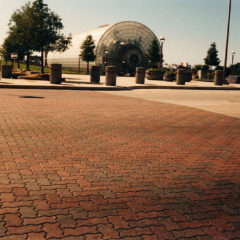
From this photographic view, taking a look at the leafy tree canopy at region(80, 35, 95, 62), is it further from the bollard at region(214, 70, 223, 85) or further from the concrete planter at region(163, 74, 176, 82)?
the bollard at region(214, 70, 223, 85)

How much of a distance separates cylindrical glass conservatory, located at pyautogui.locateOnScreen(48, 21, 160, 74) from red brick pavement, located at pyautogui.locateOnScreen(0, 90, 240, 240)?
49145 millimetres

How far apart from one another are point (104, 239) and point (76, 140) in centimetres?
394

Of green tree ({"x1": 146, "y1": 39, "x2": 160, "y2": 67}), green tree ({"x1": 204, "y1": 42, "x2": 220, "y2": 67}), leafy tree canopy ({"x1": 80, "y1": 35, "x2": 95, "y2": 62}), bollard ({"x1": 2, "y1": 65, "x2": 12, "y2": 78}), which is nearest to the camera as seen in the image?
bollard ({"x1": 2, "y1": 65, "x2": 12, "y2": 78})

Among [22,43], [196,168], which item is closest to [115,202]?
[196,168]

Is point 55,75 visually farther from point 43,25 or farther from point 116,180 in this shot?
point 116,180

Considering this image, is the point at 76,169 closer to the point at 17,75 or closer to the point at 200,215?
the point at 200,215

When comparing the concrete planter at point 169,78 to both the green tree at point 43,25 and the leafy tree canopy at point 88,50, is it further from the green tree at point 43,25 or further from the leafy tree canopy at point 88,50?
the leafy tree canopy at point 88,50

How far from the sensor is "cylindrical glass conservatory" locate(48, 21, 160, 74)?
59250 millimetres

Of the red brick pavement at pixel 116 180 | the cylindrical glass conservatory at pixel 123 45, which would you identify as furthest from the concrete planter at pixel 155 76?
the red brick pavement at pixel 116 180

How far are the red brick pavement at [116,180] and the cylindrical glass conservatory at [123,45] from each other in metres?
49.1

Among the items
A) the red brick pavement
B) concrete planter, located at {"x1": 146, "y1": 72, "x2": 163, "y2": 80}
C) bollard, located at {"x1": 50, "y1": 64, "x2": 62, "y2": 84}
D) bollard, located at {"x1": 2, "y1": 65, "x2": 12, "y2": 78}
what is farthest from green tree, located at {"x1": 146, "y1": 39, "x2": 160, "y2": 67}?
the red brick pavement

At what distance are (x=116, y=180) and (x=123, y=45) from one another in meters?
56.2

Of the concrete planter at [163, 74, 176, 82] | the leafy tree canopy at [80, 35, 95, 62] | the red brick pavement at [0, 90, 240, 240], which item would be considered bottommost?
the red brick pavement at [0, 90, 240, 240]

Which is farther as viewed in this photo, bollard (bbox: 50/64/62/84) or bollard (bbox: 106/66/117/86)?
bollard (bbox: 106/66/117/86)
